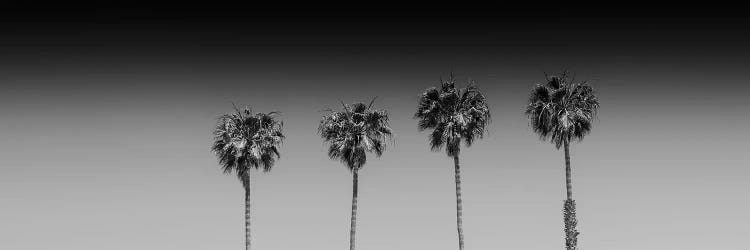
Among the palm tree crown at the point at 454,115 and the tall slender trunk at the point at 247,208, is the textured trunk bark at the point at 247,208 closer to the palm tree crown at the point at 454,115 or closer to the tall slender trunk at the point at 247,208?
the tall slender trunk at the point at 247,208

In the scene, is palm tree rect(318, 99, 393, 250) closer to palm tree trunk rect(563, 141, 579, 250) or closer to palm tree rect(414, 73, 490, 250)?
palm tree rect(414, 73, 490, 250)

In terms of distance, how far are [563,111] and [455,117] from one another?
8.57m

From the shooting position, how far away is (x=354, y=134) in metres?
86.9

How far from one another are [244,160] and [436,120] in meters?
15.8

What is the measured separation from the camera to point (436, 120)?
286 feet

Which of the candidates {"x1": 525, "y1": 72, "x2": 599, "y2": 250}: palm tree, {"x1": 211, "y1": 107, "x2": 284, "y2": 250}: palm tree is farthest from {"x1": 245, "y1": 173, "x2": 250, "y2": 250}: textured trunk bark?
{"x1": 525, "y1": 72, "x2": 599, "y2": 250}: palm tree

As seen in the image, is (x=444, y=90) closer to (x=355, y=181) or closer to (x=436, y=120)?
(x=436, y=120)

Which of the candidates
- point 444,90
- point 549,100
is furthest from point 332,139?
point 549,100

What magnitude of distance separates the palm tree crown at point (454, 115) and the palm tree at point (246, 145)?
13042 mm

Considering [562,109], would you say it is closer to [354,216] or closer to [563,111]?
[563,111]

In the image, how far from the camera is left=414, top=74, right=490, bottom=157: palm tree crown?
86.4m

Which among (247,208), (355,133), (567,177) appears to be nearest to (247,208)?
(247,208)

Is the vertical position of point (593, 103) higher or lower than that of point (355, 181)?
higher

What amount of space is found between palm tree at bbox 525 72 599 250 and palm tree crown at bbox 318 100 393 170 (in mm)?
12057
